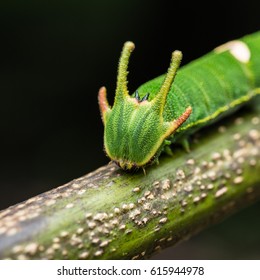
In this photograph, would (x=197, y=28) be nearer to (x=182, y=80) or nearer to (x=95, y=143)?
(x=95, y=143)

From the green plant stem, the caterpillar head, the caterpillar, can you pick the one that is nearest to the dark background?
the caterpillar

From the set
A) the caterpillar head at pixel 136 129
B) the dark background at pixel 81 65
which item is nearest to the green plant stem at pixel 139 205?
the caterpillar head at pixel 136 129

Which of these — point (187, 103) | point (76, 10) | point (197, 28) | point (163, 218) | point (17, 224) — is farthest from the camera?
point (197, 28)

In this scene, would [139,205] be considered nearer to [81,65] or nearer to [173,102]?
[173,102]

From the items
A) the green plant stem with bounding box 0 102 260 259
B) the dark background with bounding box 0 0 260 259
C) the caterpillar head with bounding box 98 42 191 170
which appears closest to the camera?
the green plant stem with bounding box 0 102 260 259

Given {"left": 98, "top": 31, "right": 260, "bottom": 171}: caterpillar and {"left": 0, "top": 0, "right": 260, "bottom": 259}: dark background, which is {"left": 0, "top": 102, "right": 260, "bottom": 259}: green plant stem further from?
{"left": 0, "top": 0, "right": 260, "bottom": 259}: dark background

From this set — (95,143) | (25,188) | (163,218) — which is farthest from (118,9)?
(163,218)

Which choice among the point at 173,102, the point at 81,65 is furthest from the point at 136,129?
the point at 81,65
